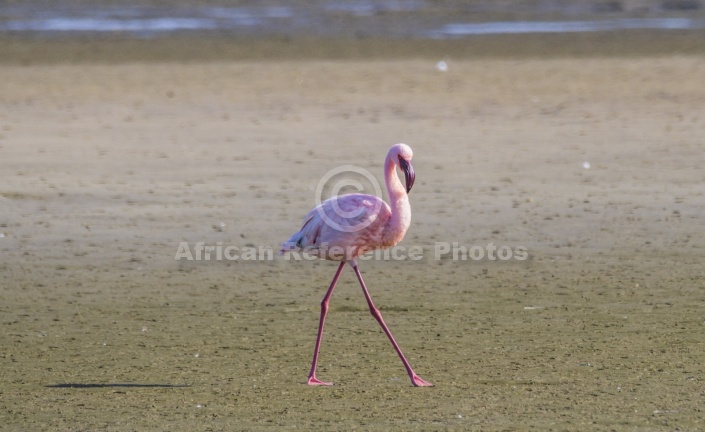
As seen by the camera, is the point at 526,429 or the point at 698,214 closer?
the point at 526,429

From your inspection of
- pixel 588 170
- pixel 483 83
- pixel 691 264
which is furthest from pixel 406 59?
pixel 691 264

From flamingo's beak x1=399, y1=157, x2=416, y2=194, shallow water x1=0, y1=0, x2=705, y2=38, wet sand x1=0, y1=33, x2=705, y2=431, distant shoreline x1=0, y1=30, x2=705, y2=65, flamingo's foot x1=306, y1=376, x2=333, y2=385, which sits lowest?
shallow water x1=0, y1=0, x2=705, y2=38

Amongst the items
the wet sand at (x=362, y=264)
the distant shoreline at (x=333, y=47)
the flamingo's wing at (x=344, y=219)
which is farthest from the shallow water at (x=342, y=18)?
the flamingo's wing at (x=344, y=219)

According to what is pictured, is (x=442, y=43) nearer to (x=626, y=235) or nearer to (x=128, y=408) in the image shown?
(x=626, y=235)

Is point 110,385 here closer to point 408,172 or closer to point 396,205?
point 396,205

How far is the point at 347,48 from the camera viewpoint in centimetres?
2281

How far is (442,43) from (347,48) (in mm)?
1980

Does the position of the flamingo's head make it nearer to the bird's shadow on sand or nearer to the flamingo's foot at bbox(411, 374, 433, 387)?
the flamingo's foot at bbox(411, 374, 433, 387)

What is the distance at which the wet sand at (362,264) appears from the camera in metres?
6.75

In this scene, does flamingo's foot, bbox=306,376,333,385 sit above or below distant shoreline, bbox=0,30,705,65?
above

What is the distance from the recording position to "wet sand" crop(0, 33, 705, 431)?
22.2ft

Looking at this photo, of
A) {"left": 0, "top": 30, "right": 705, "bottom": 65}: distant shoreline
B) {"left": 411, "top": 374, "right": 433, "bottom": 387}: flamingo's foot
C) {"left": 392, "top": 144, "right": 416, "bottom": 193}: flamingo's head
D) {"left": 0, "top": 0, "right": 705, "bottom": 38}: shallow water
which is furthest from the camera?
{"left": 0, "top": 0, "right": 705, "bottom": 38}: shallow water

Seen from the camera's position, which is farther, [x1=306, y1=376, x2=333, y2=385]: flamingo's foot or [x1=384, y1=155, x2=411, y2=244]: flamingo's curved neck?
[x1=384, y1=155, x2=411, y2=244]: flamingo's curved neck

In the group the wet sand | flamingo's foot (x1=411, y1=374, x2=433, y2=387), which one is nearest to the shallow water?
the wet sand
